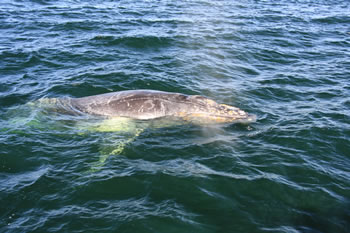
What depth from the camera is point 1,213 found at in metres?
6.09

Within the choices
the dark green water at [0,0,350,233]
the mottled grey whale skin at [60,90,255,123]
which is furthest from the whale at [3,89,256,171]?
the dark green water at [0,0,350,233]

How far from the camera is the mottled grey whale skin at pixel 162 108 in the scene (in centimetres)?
955

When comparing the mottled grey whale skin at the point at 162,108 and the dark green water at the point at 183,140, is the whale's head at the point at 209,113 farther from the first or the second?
the dark green water at the point at 183,140

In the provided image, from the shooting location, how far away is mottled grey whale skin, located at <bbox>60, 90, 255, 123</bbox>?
9.55m

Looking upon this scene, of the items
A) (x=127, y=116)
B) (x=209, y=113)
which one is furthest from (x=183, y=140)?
(x=127, y=116)

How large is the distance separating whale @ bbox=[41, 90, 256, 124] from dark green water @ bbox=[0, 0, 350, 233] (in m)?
0.41

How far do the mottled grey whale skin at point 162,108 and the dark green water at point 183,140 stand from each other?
43 cm

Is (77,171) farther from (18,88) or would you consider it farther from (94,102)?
(18,88)

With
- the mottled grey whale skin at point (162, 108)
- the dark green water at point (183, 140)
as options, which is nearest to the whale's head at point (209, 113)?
the mottled grey whale skin at point (162, 108)

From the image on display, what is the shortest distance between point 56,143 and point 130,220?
3766 millimetres

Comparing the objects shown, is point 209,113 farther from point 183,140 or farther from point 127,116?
point 127,116

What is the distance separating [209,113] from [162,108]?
139 centimetres

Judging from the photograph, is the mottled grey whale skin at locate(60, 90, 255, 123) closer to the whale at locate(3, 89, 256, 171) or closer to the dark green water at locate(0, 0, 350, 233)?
the whale at locate(3, 89, 256, 171)

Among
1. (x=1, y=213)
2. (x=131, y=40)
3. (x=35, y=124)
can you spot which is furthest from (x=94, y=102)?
(x=131, y=40)
